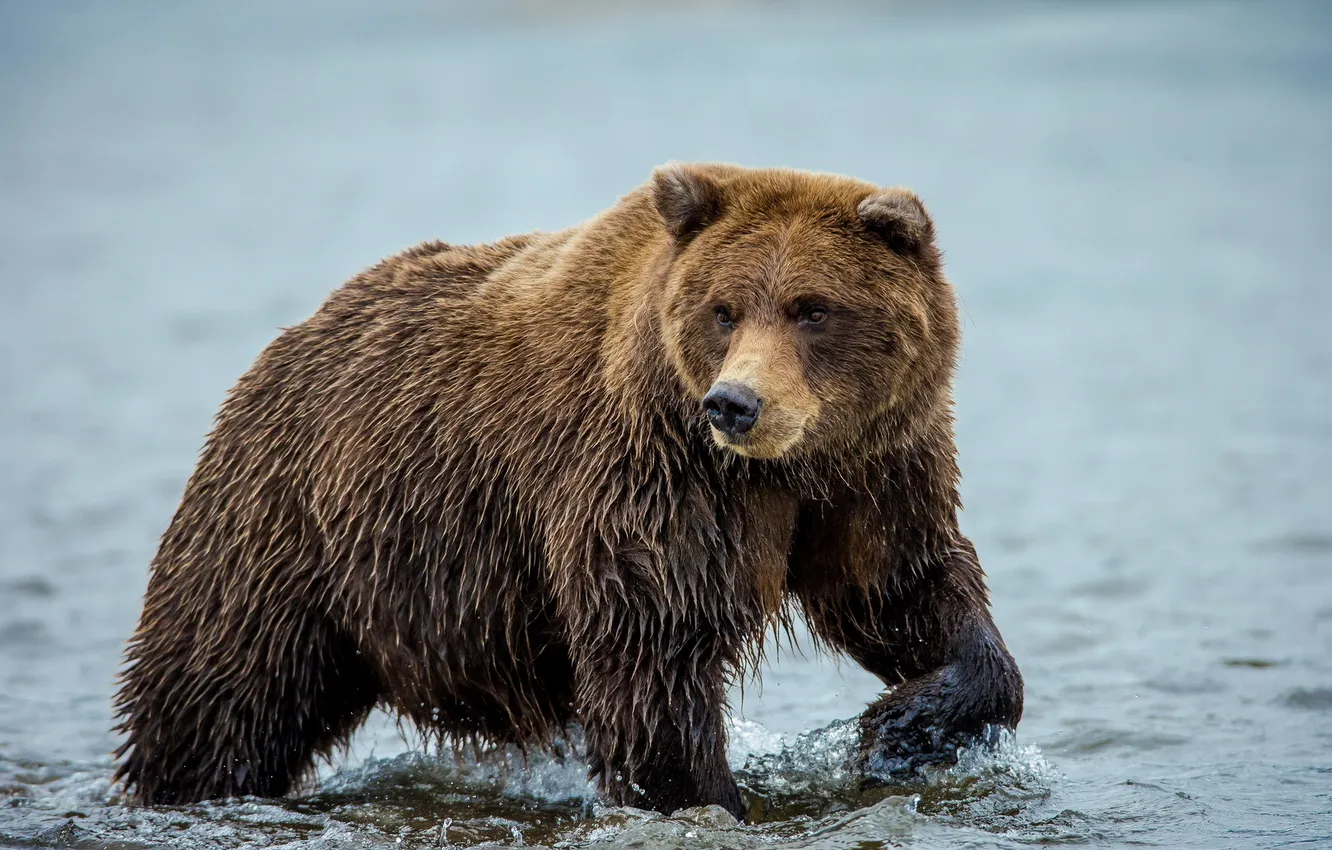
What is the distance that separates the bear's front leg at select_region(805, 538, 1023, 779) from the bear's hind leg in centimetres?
229

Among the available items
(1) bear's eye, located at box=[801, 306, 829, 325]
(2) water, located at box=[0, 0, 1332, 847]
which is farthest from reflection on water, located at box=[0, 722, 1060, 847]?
(1) bear's eye, located at box=[801, 306, 829, 325]

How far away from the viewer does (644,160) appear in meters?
37.6

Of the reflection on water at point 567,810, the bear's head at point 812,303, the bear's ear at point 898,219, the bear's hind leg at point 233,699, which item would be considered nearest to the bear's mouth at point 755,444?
the bear's head at point 812,303

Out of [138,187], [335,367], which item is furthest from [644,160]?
[335,367]

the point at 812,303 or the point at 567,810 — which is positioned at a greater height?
the point at 812,303

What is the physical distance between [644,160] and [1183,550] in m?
25.8

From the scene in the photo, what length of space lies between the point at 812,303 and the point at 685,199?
0.67 metres

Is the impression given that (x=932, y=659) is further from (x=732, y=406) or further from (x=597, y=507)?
(x=732, y=406)

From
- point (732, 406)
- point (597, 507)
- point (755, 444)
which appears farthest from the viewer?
point (597, 507)

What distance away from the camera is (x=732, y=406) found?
6.03m

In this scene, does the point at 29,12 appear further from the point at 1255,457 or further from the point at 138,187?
the point at 1255,457

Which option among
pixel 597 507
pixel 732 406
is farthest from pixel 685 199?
pixel 597 507

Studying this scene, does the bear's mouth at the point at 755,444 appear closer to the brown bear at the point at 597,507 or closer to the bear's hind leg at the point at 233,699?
the brown bear at the point at 597,507

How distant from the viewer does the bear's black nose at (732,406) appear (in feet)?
19.7
